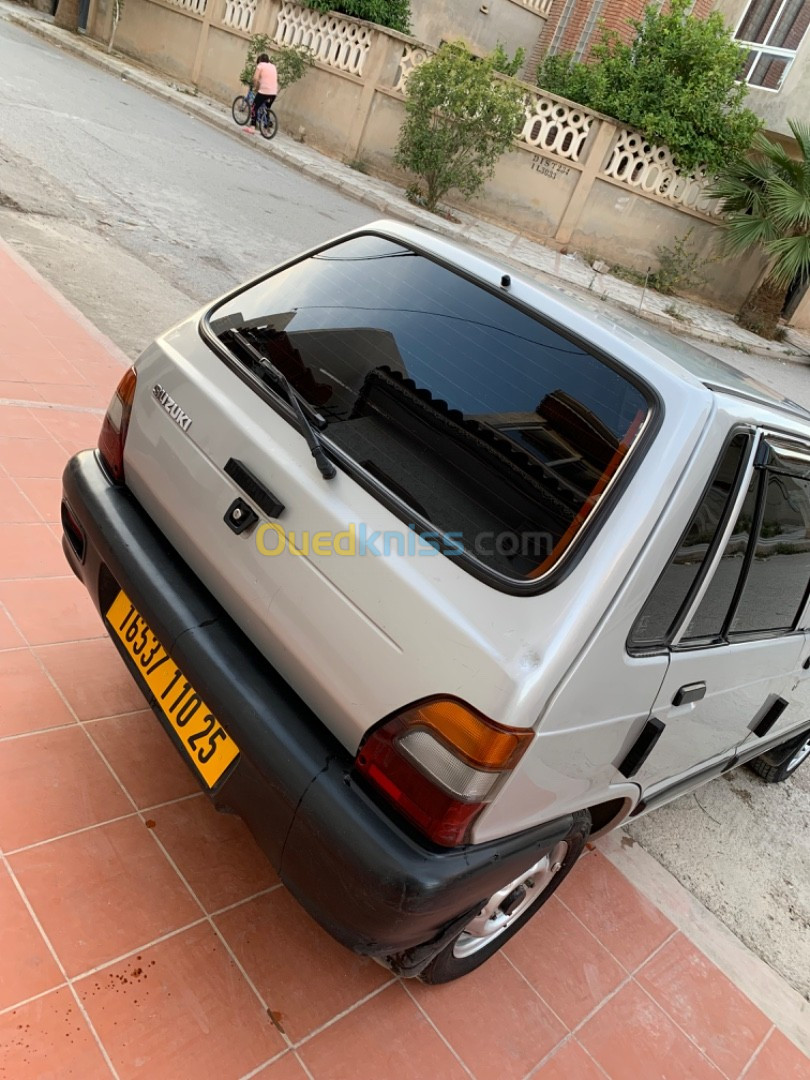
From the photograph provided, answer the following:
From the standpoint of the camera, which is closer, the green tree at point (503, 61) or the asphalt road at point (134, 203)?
the asphalt road at point (134, 203)

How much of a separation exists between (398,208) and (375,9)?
7412 millimetres

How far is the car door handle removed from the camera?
2.38 metres

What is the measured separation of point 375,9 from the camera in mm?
19625

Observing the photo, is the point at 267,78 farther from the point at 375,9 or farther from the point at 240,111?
the point at 375,9

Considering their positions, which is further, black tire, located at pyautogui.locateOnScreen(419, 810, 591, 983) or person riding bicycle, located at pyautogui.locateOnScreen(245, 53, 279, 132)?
person riding bicycle, located at pyautogui.locateOnScreen(245, 53, 279, 132)

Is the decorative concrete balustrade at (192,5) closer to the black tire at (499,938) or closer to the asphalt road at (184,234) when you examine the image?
the asphalt road at (184,234)

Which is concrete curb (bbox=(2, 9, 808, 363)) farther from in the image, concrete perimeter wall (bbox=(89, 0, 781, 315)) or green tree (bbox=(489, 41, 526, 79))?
green tree (bbox=(489, 41, 526, 79))

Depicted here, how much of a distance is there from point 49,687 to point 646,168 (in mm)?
17081

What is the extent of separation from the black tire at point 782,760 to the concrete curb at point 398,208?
10.0 m

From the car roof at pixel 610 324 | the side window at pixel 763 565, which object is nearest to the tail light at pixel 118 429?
the car roof at pixel 610 324

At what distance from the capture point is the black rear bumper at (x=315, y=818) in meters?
1.86

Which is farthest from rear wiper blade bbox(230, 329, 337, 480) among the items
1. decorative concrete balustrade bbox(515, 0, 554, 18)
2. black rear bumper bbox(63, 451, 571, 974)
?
decorative concrete balustrade bbox(515, 0, 554, 18)

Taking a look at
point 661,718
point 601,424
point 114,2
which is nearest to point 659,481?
point 601,424

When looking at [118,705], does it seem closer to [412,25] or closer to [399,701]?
[399,701]
